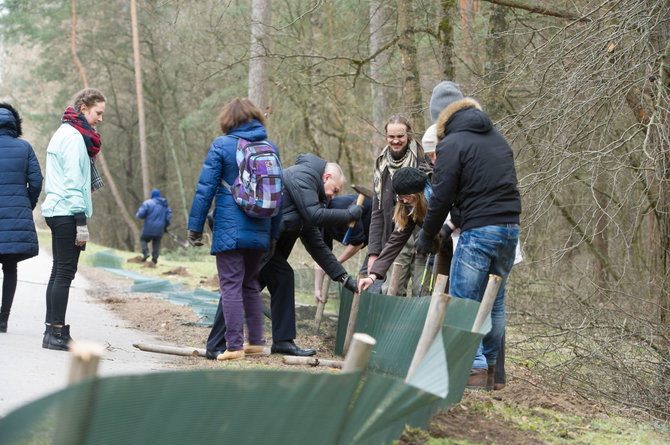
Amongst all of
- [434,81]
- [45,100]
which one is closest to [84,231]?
[434,81]

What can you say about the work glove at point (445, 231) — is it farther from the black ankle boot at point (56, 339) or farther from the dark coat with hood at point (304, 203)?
the black ankle boot at point (56, 339)

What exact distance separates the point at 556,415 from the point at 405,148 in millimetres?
2573

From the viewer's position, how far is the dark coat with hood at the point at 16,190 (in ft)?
19.8

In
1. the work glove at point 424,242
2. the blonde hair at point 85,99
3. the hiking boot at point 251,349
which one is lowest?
the hiking boot at point 251,349

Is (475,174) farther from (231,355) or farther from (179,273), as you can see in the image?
(179,273)

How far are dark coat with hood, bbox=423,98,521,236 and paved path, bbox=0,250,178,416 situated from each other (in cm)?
224

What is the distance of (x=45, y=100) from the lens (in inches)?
1289

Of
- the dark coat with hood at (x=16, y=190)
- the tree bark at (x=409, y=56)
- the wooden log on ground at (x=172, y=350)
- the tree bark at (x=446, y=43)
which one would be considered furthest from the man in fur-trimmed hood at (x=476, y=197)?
the tree bark at (x=409, y=56)

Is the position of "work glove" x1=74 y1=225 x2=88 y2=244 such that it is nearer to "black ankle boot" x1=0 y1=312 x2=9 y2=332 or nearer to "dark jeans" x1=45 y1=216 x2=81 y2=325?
"dark jeans" x1=45 y1=216 x2=81 y2=325

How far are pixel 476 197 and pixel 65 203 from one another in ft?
10.2

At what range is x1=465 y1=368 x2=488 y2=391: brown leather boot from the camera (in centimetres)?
478

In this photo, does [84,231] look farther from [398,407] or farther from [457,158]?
[398,407]

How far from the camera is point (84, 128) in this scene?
→ 591 cm

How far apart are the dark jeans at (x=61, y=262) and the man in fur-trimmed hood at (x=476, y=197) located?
110 inches
